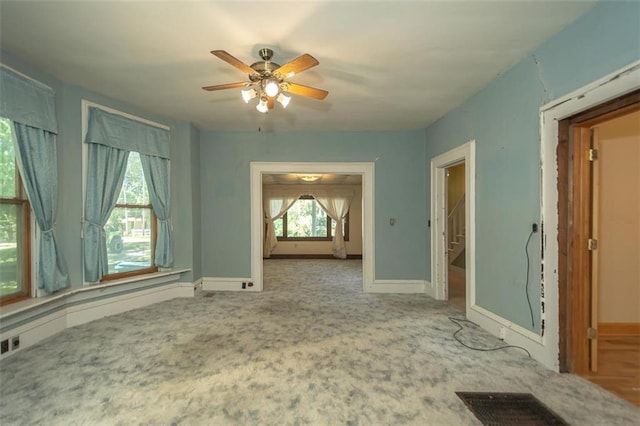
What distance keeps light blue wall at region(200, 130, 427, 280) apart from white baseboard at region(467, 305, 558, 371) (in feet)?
4.87

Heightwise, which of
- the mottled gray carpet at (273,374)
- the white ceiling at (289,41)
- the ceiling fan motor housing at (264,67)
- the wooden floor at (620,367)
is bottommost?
the wooden floor at (620,367)

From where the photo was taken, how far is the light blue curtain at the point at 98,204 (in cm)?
309

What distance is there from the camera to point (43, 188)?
2.62m

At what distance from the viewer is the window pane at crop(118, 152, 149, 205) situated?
11.7 ft

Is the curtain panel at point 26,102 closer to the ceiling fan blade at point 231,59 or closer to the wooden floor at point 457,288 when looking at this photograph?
the ceiling fan blade at point 231,59

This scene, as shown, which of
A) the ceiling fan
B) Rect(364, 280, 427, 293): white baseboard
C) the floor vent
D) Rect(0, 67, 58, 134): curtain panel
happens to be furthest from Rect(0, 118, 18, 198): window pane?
Rect(364, 280, 427, 293): white baseboard

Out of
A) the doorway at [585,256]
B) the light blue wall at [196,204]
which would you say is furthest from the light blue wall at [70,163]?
the doorway at [585,256]

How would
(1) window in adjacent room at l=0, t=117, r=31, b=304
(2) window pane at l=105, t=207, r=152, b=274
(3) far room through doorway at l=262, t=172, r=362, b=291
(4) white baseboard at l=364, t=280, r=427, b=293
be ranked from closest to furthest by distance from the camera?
(1) window in adjacent room at l=0, t=117, r=31, b=304, (2) window pane at l=105, t=207, r=152, b=274, (4) white baseboard at l=364, t=280, r=427, b=293, (3) far room through doorway at l=262, t=172, r=362, b=291

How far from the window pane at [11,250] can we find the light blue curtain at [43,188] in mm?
131

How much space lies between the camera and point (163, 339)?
2.71 meters

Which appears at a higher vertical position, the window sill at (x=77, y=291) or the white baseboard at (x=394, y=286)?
the window sill at (x=77, y=291)

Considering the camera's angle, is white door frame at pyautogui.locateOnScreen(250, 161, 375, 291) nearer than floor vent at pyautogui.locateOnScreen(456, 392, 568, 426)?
No

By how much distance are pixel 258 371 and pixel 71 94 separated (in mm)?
3371

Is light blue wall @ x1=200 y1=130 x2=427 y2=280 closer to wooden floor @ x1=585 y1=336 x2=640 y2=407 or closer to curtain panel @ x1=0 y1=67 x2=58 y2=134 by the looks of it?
curtain panel @ x1=0 y1=67 x2=58 y2=134
